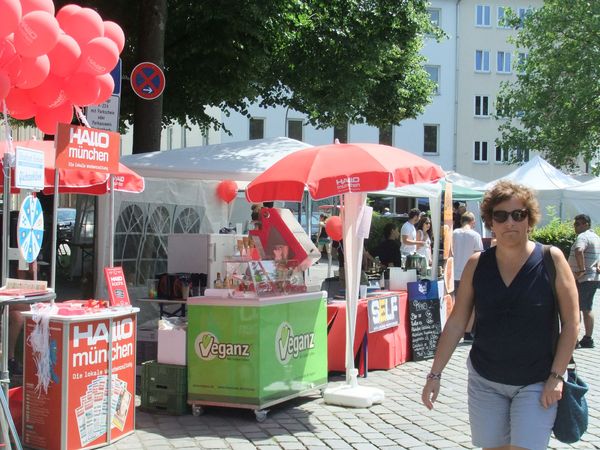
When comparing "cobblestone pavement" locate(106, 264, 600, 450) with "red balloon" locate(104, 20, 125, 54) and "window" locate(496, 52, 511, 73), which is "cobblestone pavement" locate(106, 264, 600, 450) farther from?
"window" locate(496, 52, 511, 73)

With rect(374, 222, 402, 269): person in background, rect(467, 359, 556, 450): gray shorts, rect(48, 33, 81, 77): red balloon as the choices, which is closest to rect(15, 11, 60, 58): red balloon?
rect(48, 33, 81, 77): red balloon

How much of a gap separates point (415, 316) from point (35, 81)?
5386 mm

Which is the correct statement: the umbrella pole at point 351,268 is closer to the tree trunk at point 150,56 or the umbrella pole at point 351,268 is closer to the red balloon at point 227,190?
the red balloon at point 227,190

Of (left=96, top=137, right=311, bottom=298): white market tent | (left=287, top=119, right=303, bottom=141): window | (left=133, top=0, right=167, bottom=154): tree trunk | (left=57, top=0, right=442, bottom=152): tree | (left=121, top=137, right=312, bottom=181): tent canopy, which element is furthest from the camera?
(left=287, top=119, right=303, bottom=141): window

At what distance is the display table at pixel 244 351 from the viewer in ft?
20.8

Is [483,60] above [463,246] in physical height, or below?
above

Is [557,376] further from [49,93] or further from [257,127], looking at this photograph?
[257,127]

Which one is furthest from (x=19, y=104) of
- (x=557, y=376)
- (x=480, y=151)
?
(x=480, y=151)

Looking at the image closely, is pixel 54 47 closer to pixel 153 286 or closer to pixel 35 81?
pixel 35 81

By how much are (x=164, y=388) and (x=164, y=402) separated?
119mm

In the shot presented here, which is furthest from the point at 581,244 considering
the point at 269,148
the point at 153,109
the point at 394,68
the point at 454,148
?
the point at 454,148

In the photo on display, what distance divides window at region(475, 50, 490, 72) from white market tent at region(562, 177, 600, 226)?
79.6 feet

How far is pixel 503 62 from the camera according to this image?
1788 inches

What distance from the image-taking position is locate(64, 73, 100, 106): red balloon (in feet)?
19.2
